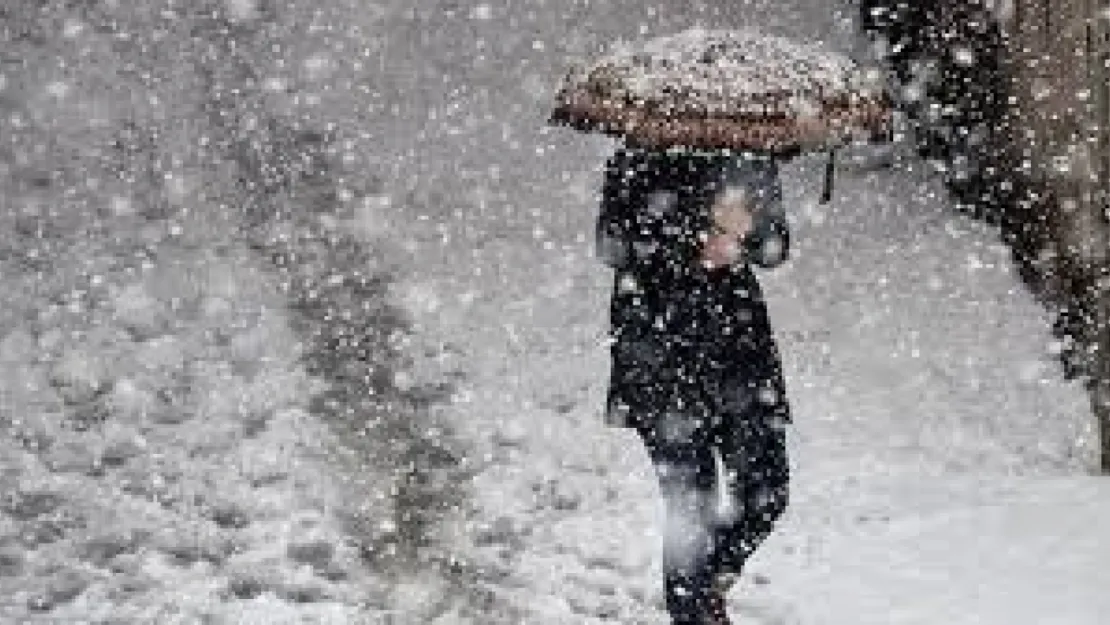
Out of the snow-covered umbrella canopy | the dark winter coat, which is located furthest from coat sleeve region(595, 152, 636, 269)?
the snow-covered umbrella canopy

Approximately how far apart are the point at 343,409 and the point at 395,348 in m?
0.79

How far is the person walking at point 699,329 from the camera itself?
4.65 metres

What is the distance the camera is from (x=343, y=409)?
24.2 feet

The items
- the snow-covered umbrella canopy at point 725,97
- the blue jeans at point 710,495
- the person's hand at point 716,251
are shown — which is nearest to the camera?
the snow-covered umbrella canopy at point 725,97

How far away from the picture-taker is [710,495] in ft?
16.0

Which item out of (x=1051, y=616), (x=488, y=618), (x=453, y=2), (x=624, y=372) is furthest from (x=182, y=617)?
(x=453, y=2)

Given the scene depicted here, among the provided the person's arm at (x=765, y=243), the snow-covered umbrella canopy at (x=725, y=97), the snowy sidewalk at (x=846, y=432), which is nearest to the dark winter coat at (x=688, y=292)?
the person's arm at (x=765, y=243)

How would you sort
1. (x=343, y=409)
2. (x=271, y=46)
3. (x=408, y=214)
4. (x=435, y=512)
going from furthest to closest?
(x=271, y=46)
(x=408, y=214)
(x=343, y=409)
(x=435, y=512)

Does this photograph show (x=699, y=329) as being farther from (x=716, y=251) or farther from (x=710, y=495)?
(x=710, y=495)

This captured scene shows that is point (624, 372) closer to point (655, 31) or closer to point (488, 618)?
point (488, 618)

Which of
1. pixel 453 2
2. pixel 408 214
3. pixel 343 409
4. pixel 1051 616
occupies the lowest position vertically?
pixel 1051 616

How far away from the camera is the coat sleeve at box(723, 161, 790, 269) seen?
15.4 feet

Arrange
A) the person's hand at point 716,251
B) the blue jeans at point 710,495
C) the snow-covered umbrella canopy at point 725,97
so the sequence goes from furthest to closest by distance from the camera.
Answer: the blue jeans at point 710,495 → the person's hand at point 716,251 → the snow-covered umbrella canopy at point 725,97

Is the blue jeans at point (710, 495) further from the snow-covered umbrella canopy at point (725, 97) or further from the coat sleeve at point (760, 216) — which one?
the snow-covered umbrella canopy at point (725, 97)
